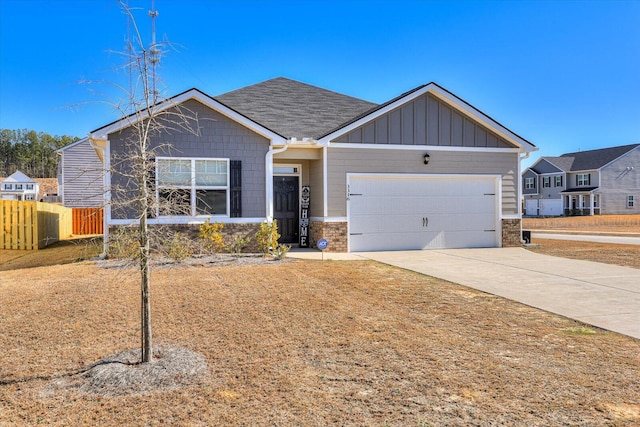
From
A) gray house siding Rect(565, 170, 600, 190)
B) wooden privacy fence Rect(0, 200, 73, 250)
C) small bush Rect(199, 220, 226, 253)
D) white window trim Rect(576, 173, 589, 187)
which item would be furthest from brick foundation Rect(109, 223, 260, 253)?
white window trim Rect(576, 173, 589, 187)

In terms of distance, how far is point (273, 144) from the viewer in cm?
1143

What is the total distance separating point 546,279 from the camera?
791 centimetres

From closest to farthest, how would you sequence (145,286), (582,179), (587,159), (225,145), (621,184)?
(145,286) → (225,145) → (621,184) → (582,179) → (587,159)

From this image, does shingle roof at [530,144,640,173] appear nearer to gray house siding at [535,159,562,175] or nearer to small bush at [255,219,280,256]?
gray house siding at [535,159,562,175]

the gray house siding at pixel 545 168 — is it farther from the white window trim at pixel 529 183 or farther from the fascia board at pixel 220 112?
the fascia board at pixel 220 112

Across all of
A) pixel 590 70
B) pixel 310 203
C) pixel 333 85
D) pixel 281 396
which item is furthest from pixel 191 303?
pixel 590 70

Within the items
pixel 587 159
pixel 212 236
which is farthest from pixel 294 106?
pixel 587 159

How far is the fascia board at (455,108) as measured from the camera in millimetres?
11891

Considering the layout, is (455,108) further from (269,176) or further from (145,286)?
(145,286)

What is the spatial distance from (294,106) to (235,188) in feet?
15.6

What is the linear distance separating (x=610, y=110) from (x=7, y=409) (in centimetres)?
3365

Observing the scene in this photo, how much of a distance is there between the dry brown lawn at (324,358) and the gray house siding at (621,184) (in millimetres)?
44930

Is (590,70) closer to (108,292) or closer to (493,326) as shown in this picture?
(493,326)

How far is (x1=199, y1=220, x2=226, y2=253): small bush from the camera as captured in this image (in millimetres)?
10719
